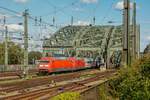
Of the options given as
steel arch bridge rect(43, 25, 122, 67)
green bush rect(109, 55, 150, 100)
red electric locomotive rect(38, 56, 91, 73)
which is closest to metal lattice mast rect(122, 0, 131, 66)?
green bush rect(109, 55, 150, 100)

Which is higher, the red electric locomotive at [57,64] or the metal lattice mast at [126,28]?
the metal lattice mast at [126,28]

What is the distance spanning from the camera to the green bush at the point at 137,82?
40.2 feet

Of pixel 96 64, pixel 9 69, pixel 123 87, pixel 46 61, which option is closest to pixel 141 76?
pixel 123 87

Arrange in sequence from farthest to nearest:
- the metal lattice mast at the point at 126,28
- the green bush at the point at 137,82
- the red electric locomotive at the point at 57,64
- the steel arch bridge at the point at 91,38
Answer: the steel arch bridge at the point at 91,38 < the red electric locomotive at the point at 57,64 < the metal lattice mast at the point at 126,28 < the green bush at the point at 137,82

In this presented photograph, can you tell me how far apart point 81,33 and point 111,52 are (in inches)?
950

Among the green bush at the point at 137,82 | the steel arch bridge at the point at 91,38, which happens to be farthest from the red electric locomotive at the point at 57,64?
the steel arch bridge at the point at 91,38

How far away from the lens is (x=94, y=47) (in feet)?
544

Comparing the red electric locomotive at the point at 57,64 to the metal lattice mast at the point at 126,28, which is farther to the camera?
the red electric locomotive at the point at 57,64

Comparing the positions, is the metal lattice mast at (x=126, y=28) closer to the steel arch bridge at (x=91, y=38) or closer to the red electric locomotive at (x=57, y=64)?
the red electric locomotive at (x=57, y=64)

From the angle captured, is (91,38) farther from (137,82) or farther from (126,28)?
(137,82)

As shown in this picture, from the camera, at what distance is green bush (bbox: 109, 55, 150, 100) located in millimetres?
12258

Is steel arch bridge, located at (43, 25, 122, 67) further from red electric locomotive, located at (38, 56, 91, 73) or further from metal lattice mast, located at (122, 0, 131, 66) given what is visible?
metal lattice mast, located at (122, 0, 131, 66)

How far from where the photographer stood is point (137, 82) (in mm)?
12609

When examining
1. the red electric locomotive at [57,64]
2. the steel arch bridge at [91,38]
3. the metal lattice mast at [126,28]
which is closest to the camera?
the metal lattice mast at [126,28]
